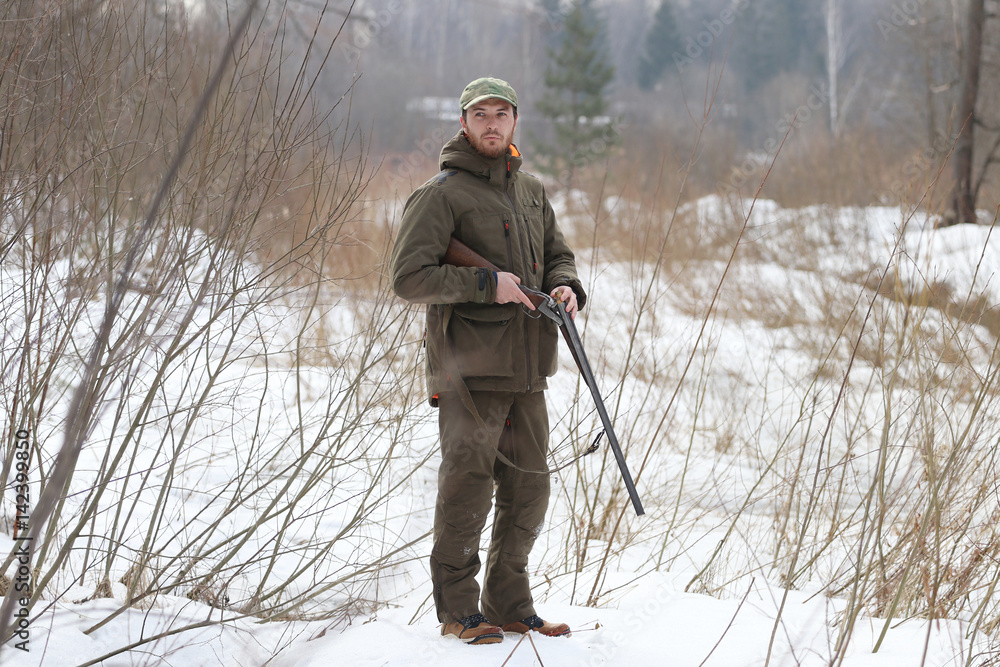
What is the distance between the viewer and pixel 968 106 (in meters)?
9.05

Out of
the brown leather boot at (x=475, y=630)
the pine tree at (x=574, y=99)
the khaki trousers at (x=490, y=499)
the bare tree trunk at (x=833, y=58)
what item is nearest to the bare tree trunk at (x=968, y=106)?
the khaki trousers at (x=490, y=499)

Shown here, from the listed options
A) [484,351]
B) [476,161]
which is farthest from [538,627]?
[476,161]

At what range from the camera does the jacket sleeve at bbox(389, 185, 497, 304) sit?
2053mm

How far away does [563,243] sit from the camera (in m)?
2.45

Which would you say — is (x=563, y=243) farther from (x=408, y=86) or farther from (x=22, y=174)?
(x=408, y=86)

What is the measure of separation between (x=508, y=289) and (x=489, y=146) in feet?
1.49

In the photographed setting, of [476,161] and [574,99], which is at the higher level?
[574,99]

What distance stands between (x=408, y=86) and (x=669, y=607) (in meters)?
19.6

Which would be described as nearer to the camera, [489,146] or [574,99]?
[489,146]

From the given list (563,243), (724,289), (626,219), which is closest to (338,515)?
(563,243)

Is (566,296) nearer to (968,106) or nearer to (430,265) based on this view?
(430,265)

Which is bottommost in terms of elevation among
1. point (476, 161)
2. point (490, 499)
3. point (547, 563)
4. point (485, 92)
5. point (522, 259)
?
point (547, 563)

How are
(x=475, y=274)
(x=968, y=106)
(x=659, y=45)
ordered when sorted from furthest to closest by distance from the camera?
(x=659, y=45) < (x=968, y=106) < (x=475, y=274)

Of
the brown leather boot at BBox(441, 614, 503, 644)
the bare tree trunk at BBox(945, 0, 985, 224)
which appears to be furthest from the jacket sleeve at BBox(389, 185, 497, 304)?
the bare tree trunk at BBox(945, 0, 985, 224)
